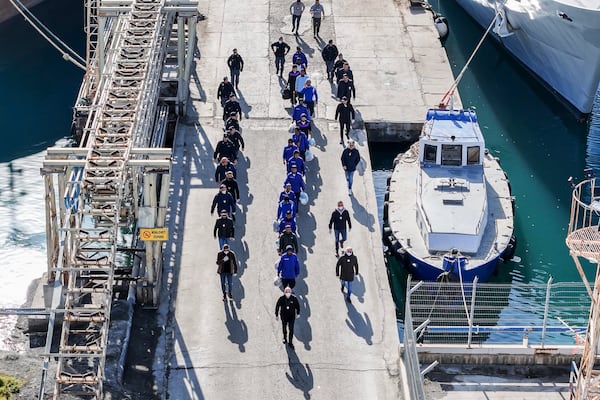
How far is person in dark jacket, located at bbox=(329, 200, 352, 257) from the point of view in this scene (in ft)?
89.7

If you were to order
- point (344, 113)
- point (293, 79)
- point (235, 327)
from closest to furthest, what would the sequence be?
point (235, 327)
point (344, 113)
point (293, 79)

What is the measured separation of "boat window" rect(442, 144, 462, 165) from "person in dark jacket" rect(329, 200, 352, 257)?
13.3ft

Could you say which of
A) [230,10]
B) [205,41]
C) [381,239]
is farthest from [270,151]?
[230,10]

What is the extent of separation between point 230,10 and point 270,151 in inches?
411

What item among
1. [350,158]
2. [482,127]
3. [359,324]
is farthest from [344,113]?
[359,324]

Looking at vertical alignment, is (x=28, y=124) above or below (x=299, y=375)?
below

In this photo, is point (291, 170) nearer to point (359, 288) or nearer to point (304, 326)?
point (359, 288)

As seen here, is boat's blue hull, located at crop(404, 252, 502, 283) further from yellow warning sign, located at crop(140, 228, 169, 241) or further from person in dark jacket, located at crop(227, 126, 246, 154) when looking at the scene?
yellow warning sign, located at crop(140, 228, 169, 241)

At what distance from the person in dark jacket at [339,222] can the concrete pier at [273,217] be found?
1.39 ft

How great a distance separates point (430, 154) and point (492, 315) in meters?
5.29

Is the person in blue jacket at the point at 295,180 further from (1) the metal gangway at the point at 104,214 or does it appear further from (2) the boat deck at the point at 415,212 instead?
(1) the metal gangway at the point at 104,214

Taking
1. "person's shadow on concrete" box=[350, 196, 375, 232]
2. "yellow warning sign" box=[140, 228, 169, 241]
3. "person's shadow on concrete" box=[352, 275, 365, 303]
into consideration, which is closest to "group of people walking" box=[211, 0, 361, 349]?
"person's shadow on concrete" box=[352, 275, 365, 303]

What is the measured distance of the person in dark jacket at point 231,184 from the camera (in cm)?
2817

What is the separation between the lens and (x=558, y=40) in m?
38.7
